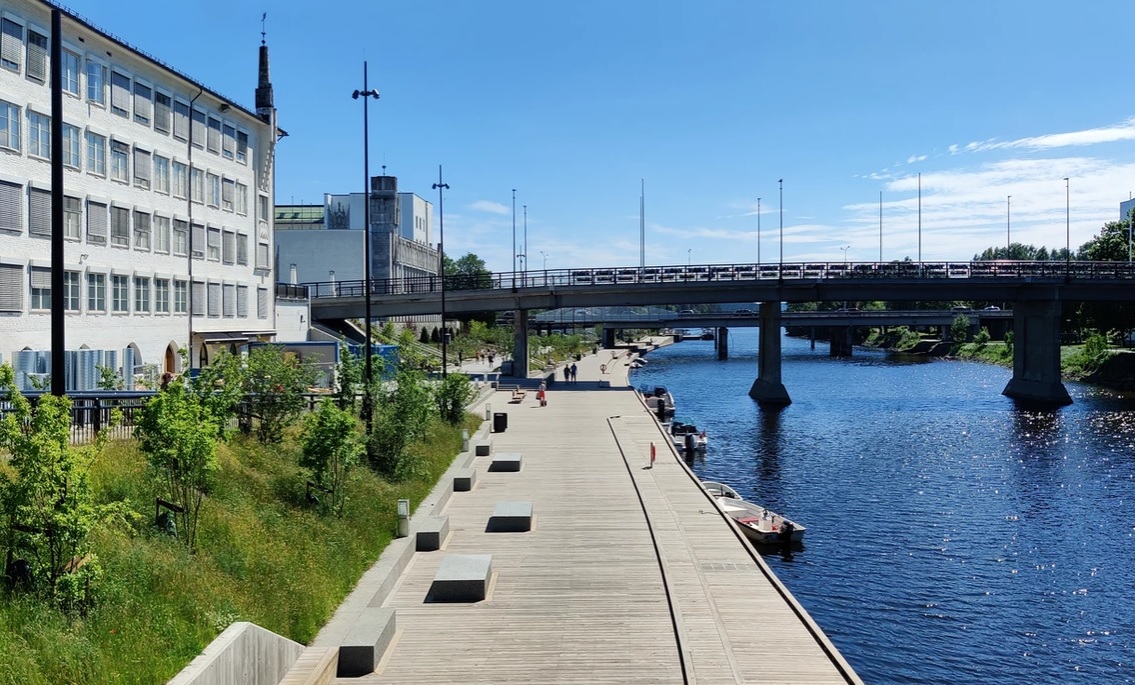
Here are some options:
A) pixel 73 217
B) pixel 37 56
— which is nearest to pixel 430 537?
pixel 73 217

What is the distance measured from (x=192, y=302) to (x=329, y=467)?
34.1 meters

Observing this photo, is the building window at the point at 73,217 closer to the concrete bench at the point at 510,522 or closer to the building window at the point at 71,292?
the building window at the point at 71,292

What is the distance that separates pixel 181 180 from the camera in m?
53.0

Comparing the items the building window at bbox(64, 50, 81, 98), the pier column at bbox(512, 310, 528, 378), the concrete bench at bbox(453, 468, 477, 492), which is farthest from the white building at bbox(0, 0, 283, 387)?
the pier column at bbox(512, 310, 528, 378)

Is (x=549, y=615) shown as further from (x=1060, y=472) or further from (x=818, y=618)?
(x=1060, y=472)

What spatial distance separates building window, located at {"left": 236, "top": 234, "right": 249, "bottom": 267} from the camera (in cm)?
6097

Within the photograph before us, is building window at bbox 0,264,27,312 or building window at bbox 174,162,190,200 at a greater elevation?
building window at bbox 174,162,190,200

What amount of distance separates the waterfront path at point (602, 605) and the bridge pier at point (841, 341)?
140279mm

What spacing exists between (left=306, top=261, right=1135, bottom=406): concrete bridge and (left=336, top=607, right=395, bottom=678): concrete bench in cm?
5620

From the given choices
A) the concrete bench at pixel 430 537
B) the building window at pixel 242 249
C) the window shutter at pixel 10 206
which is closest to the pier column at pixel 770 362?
the building window at pixel 242 249

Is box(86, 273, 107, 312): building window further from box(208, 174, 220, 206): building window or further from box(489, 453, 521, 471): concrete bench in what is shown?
box(489, 453, 521, 471): concrete bench

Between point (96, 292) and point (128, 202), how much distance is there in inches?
214

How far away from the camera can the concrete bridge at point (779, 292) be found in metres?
71.9

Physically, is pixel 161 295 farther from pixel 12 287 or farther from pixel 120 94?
pixel 12 287
